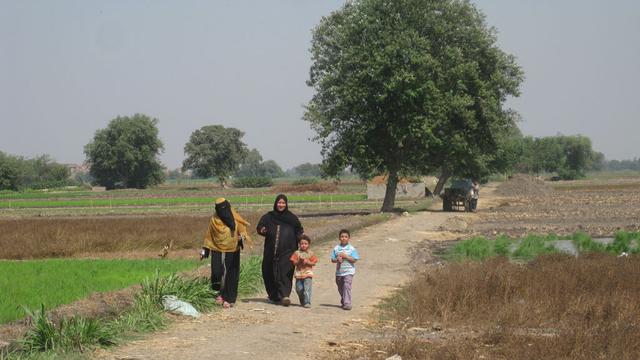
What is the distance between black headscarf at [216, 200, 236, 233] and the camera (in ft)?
43.3

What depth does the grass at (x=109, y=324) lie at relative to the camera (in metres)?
9.12

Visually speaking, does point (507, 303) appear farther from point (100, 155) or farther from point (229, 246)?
point (100, 155)

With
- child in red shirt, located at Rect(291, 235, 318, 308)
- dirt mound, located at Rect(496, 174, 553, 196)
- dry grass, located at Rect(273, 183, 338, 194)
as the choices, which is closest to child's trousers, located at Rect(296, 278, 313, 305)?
child in red shirt, located at Rect(291, 235, 318, 308)

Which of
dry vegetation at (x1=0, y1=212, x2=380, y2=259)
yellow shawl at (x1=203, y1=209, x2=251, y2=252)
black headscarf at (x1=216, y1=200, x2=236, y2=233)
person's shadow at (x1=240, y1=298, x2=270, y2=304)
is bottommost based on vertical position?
dry vegetation at (x1=0, y1=212, x2=380, y2=259)

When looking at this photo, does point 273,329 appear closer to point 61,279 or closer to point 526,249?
point 61,279

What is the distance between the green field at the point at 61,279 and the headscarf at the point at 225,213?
9.37 ft

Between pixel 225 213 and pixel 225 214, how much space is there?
2 centimetres

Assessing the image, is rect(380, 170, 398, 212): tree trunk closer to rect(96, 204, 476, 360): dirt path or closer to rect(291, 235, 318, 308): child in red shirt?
rect(96, 204, 476, 360): dirt path

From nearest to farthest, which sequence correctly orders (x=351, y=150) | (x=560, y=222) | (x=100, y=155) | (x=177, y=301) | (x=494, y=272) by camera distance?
Answer: (x=177, y=301), (x=494, y=272), (x=560, y=222), (x=351, y=150), (x=100, y=155)

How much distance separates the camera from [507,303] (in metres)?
12.4

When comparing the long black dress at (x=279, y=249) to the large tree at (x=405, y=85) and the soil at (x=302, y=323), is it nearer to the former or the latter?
the soil at (x=302, y=323)

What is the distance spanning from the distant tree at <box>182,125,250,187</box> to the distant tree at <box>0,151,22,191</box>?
91.2 ft

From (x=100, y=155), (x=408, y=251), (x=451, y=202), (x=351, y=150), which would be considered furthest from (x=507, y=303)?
(x=100, y=155)

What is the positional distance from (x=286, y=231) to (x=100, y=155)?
12467cm
